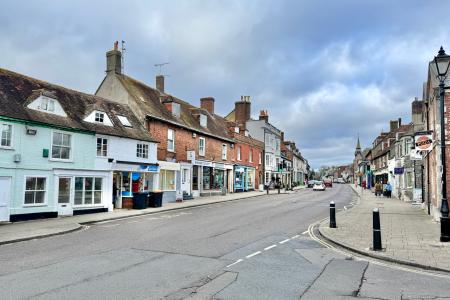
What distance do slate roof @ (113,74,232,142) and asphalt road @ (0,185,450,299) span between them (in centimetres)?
1675

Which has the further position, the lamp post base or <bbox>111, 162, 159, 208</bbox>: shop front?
<bbox>111, 162, 159, 208</bbox>: shop front

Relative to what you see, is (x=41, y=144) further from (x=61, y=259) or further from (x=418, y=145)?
(x=418, y=145)

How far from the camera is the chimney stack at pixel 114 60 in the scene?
29864 millimetres

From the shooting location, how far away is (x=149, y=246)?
36.2ft

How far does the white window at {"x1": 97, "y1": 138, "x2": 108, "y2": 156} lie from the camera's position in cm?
2192

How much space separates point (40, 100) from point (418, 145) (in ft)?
56.2

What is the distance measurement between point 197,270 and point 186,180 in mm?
24182

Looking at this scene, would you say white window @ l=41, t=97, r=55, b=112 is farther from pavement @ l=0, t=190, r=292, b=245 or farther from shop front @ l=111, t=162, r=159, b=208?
pavement @ l=0, t=190, r=292, b=245

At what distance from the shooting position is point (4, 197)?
55.1 ft

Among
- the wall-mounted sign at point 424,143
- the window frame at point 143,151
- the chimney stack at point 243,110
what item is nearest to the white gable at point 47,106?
the window frame at point 143,151

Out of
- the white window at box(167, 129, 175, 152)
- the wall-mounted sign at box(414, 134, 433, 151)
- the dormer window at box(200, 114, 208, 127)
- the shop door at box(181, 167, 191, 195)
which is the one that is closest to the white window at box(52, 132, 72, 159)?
the white window at box(167, 129, 175, 152)

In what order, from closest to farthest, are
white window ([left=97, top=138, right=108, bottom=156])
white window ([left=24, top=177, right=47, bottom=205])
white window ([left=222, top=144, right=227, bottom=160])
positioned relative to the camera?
white window ([left=24, top=177, right=47, bottom=205]) → white window ([left=97, top=138, right=108, bottom=156]) → white window ([left=222, top=144, right=227, bottom=160])

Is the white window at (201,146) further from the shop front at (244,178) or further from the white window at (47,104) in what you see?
the white window at (47,104)

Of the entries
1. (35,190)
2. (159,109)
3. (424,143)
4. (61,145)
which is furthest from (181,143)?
(424,143)
